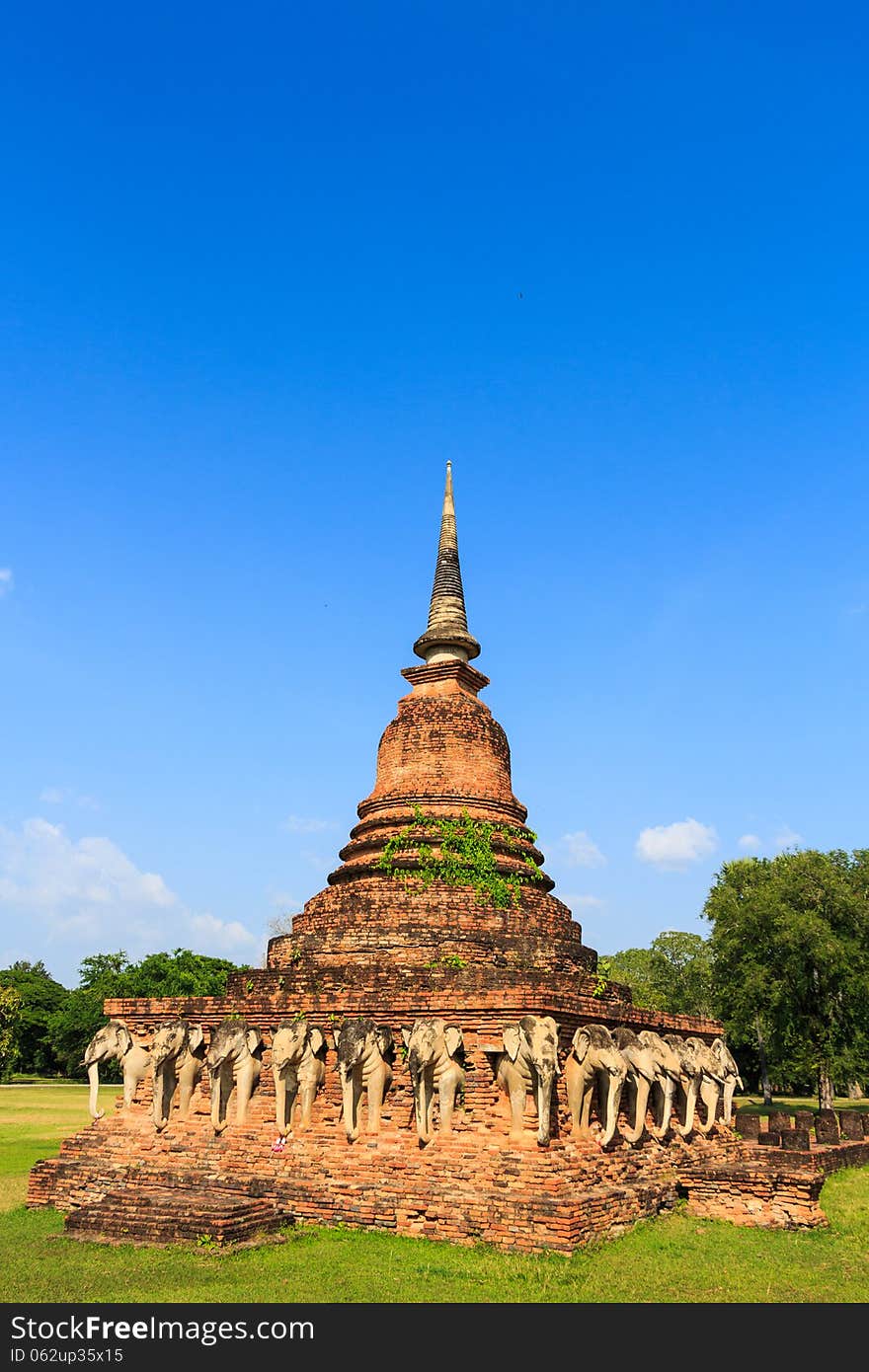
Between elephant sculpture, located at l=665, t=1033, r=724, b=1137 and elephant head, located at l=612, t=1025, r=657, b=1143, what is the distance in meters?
1.74

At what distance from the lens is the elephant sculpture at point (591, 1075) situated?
14.1 metres

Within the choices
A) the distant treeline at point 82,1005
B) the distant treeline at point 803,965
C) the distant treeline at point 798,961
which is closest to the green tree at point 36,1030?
the distant treeline at point 82,1005

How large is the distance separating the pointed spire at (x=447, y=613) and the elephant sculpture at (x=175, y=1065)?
1066cm

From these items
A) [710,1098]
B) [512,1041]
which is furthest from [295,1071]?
[710,1098]

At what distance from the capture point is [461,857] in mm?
19203

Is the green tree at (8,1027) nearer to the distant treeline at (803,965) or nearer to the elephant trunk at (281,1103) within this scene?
the distant treeline at (803,965)

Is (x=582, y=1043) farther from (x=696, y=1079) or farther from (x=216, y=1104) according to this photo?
(x=216, y=1104)

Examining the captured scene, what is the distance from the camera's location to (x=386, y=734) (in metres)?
22.6

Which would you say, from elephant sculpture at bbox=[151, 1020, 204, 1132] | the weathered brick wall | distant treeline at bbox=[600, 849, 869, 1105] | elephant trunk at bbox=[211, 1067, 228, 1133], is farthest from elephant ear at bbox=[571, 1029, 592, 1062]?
distant treeline at bbox=[600, 849, 869, 1105]

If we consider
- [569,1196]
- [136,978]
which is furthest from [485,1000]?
[136,978]

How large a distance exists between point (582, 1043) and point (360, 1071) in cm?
336
